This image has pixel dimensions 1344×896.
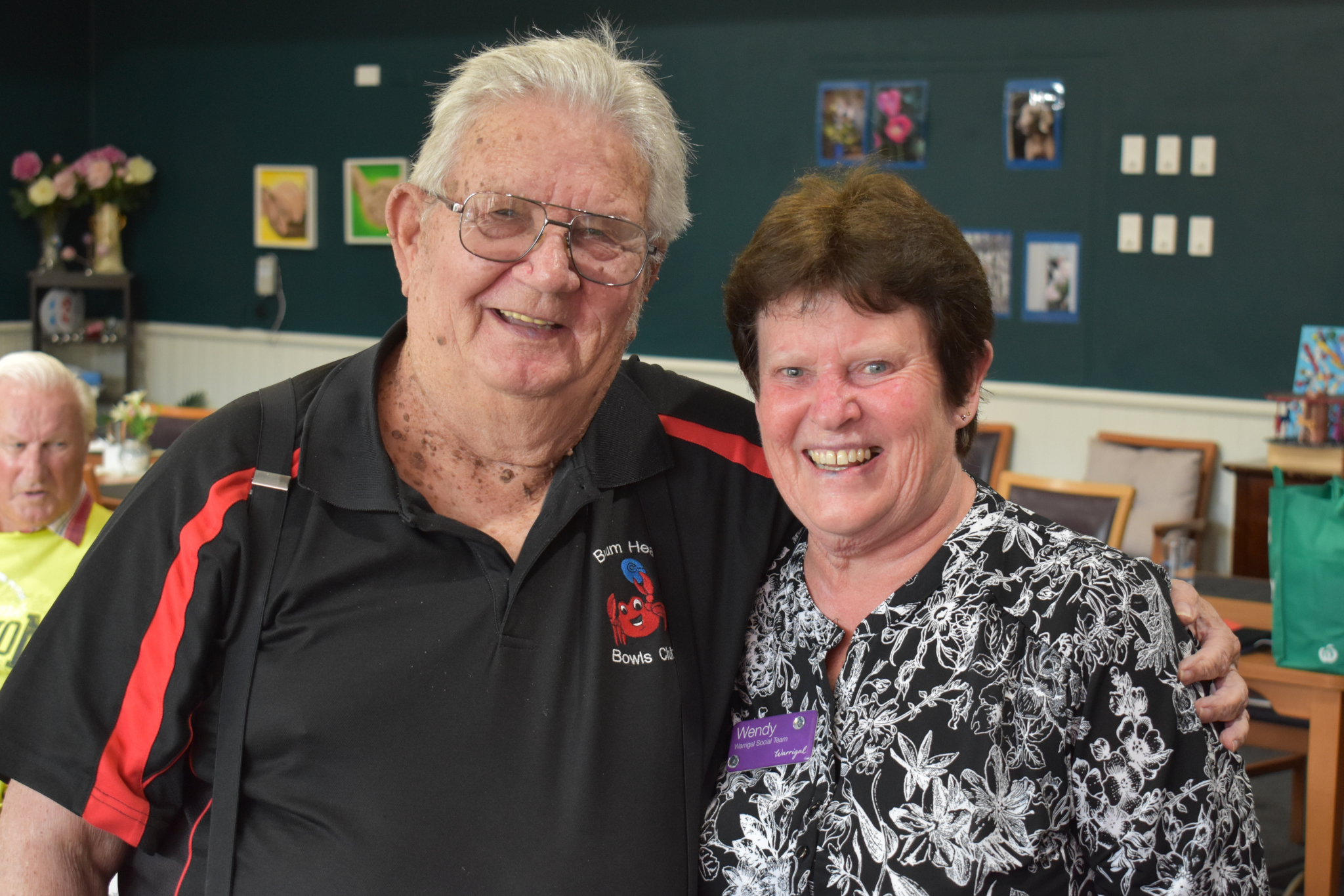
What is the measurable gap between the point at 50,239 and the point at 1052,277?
665 centimetres

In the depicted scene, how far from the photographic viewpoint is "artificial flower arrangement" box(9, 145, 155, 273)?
26.9 feet

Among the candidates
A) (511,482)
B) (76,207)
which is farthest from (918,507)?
(76,207)

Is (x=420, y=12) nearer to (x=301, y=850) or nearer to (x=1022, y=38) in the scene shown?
(x=1022, y=38)

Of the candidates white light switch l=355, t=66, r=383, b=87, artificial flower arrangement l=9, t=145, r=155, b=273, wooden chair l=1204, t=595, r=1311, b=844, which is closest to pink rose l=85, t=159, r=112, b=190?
artificial flower arrangement l=9, t=145, r=155, b=273

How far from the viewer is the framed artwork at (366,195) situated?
7.75 m

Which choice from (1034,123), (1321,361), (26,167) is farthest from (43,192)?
(1321,361)

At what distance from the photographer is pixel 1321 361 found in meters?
5.46

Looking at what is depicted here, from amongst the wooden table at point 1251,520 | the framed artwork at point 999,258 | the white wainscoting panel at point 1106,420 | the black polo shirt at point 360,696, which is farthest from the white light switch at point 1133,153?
the black polo shirt at point 360,696

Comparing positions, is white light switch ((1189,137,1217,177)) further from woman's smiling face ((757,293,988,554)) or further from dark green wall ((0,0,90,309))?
dark green wall ((0,0,90,309))

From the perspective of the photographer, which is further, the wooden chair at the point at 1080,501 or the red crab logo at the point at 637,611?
the wooden chair at the point at 1080,501

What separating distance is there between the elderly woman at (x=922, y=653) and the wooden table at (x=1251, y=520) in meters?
4.20

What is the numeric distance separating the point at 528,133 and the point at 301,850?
85 cm

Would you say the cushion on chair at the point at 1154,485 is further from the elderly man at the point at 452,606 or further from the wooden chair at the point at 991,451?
the elderly man at the point at 452,606

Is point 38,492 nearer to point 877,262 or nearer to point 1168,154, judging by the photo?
point 877,262
